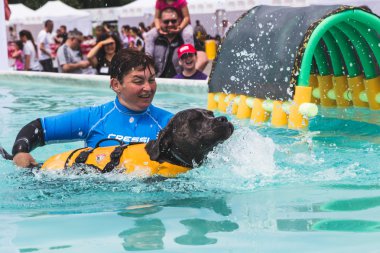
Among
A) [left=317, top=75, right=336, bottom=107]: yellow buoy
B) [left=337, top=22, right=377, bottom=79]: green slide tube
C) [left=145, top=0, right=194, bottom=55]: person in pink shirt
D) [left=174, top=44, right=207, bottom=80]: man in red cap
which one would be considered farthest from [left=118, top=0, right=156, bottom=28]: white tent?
[left=337, top=22, right=377, bottom=79]: green slide tube

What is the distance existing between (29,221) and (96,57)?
Result: 8656 mm

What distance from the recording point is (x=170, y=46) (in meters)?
10.1

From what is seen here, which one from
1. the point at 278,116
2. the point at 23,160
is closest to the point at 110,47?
the point at 278,116

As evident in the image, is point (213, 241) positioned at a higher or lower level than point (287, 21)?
lower

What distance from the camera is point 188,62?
9.37 metres

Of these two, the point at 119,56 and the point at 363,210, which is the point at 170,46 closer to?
the point at 119,56

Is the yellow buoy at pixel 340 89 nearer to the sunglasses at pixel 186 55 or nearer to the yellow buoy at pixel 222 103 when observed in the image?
the yellow buoy at pixel 222 103

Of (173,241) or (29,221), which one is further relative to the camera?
(29,221)

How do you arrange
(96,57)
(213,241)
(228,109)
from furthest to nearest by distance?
(96,57) < (228,109) < (213,241)

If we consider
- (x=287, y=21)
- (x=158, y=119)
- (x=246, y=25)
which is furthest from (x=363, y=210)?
(x=246, y=25)

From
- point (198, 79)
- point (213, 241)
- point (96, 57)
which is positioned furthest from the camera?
point (96, 57)

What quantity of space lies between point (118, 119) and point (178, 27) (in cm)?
563

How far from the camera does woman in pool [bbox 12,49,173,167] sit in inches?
183

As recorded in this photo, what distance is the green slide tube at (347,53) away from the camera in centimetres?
811
